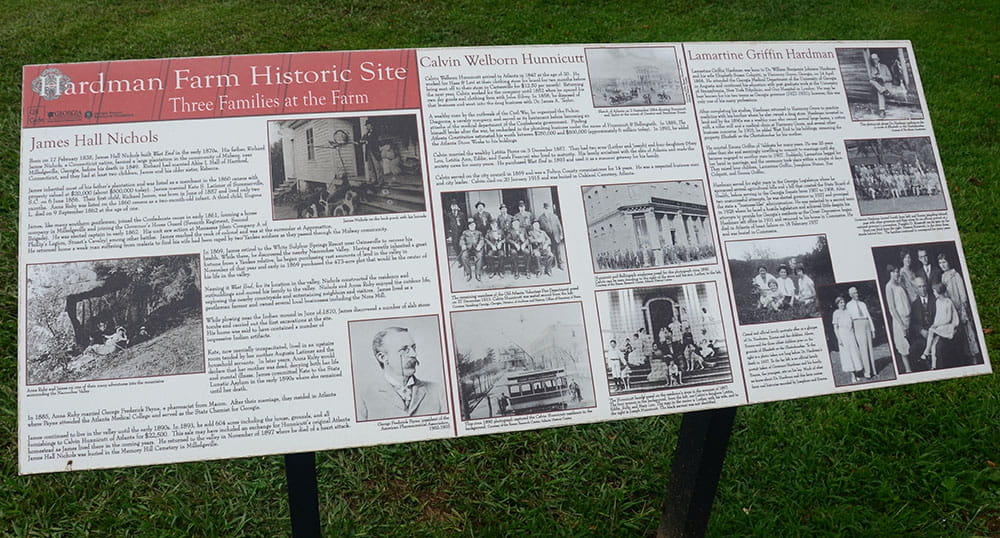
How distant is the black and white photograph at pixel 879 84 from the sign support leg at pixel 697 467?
0.93 metres

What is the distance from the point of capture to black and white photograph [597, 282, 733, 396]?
66.3 inches

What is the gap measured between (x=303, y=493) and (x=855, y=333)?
4.71 ft

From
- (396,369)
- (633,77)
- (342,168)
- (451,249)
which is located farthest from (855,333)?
(342,168)

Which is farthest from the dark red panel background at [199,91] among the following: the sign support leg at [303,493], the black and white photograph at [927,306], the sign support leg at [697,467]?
the black and white photograph at [927,306]

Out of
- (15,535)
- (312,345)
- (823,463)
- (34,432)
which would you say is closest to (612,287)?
(312,345)

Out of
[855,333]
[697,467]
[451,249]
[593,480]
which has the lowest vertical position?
[593,480]

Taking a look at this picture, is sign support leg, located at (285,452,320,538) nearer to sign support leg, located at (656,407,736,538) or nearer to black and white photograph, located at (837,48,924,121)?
sign support leg, located at (656,407,736,538)

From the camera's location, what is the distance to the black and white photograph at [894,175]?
6.24ft

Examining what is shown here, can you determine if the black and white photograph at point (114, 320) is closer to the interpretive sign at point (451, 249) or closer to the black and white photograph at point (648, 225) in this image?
the interpretive sign at point (451, 249)

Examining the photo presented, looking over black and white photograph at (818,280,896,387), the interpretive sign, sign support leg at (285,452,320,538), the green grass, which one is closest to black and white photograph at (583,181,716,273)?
the interpretive sign

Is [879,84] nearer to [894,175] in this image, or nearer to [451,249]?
[894,175]

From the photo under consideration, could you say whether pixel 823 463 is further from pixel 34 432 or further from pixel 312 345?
pixel 34 432

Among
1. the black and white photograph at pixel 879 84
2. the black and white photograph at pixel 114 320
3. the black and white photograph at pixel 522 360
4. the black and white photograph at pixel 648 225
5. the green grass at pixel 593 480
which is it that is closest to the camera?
the black and white photograph at pixel 114 320

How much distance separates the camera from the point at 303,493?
1.72 m
